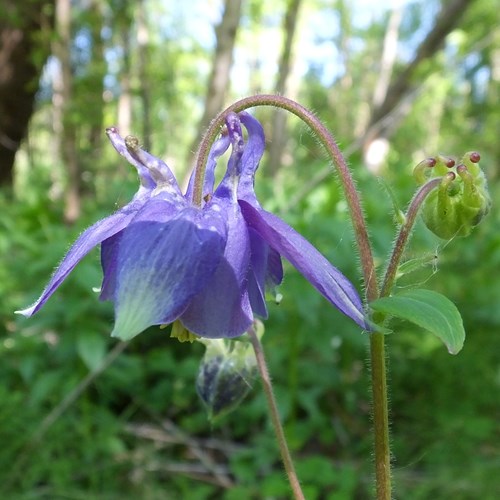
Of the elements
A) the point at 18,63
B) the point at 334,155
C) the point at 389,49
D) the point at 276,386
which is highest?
the point at 389,49

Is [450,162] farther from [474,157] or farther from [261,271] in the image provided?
[261,271]

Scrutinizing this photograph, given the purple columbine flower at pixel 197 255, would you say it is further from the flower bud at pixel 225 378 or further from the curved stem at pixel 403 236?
the flower bud at pixel 225 378

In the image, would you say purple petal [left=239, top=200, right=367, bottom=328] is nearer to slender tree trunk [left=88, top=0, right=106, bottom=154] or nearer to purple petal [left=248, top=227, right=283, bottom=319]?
purple petal [left=248, top=227, right=283, bottom=319]

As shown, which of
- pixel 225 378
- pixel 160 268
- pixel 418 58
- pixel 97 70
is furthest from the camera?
pixel 418 58

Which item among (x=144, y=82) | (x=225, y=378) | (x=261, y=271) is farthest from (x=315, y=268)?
(x=144, y=82)

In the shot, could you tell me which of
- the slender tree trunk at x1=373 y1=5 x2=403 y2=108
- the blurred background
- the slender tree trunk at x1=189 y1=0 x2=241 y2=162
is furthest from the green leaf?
the slender tree trunk at x1=373 y1=5 x2=403 y2=108

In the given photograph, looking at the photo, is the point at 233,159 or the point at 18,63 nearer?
the point at 233,159

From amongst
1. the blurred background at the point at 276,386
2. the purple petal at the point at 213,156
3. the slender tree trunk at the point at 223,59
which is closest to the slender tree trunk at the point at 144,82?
the slender tree trunk at the point at 223,59
